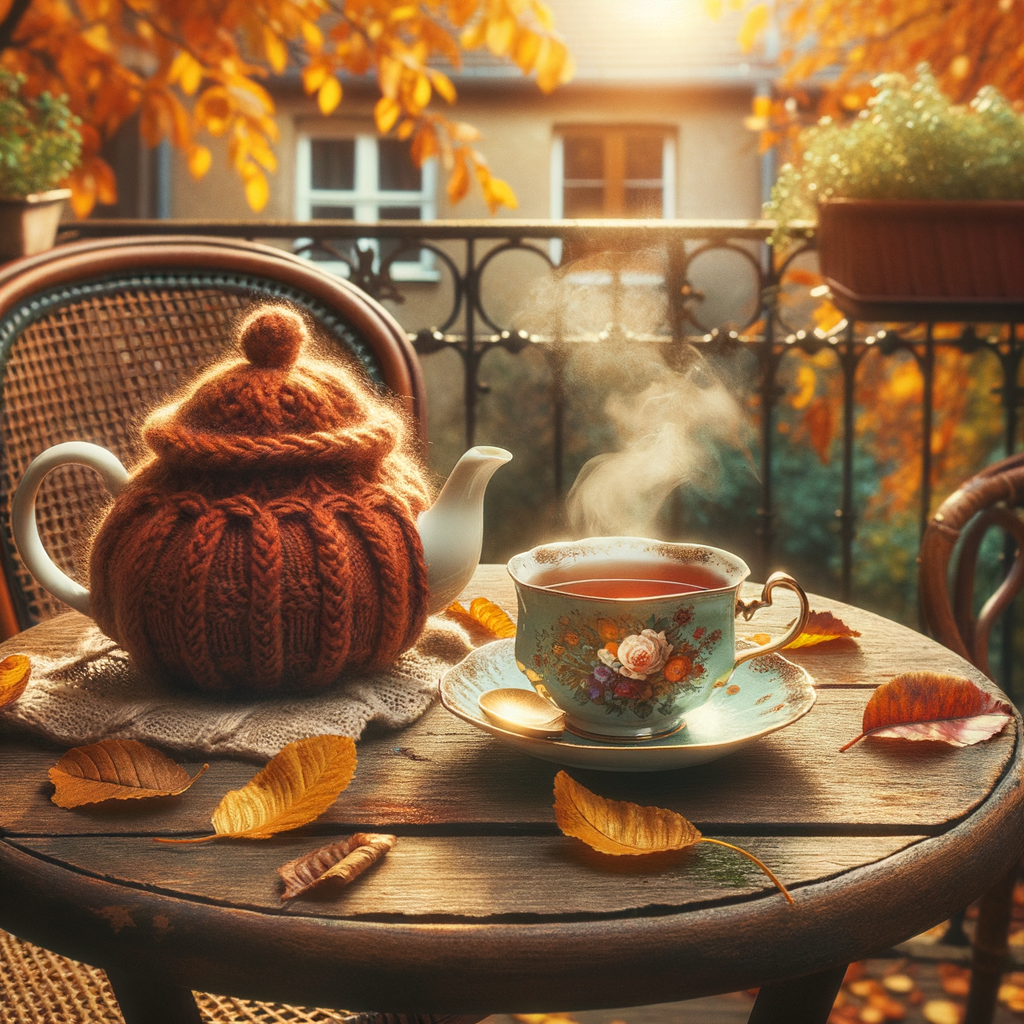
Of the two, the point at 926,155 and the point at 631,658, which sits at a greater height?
the point at 926,155

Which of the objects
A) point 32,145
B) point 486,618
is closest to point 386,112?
point 32,145

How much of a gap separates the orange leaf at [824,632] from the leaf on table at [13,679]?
63cm

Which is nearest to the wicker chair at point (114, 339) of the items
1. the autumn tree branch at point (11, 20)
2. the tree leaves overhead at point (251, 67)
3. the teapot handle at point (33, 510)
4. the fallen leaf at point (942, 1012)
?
the teapot handle at point (33, 510)

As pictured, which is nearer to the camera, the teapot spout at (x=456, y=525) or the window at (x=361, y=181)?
the teapot spout at (x=456, y=525)

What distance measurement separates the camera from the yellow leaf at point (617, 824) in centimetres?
54

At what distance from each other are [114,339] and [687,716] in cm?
110

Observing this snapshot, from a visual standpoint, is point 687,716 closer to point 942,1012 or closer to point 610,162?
point 942,1012

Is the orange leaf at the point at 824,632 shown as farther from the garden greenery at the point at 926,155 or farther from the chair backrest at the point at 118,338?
the garden greenery at the point at 926,155

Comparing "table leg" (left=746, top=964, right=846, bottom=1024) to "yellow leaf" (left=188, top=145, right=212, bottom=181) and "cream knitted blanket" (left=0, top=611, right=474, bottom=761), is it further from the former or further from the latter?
"yellow leaf" (left=188, top=145, right=212, bottom=181)

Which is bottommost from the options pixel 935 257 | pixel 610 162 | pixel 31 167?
pixel 935 257

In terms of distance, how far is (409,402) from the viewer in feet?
4.25

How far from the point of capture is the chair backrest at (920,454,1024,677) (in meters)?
1.17

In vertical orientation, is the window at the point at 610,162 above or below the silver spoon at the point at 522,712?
above

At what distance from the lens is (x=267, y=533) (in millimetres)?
682
